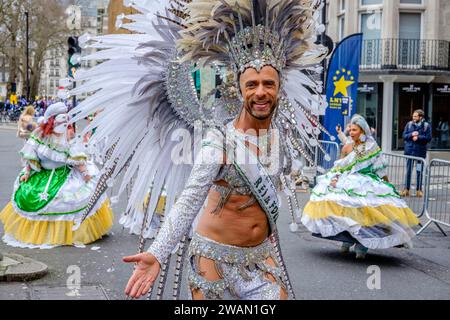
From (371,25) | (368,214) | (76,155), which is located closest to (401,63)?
(371,25)

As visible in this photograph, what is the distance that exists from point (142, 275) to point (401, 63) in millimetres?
22379

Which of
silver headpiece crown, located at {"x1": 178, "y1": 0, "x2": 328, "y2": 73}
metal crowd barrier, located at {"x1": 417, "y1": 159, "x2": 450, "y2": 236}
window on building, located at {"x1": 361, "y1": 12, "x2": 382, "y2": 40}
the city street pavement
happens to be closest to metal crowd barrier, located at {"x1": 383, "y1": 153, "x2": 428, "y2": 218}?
metal crowd barrier, located at {"x1": 417, "y1": 159, "x2": 450, "y2": 236}

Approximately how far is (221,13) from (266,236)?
112cm

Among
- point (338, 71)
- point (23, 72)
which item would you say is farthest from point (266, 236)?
point (23, 72)

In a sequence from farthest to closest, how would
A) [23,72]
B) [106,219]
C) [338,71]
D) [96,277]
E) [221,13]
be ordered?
1. [23,72]
2. [338,71]
3. [106,219]
4. [96,277]
5. [221,13]

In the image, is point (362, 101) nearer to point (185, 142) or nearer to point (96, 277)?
point (96, 277)

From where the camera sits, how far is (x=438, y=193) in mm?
10445

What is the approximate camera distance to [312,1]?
361 centimetres

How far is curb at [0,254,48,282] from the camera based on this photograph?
249 inches

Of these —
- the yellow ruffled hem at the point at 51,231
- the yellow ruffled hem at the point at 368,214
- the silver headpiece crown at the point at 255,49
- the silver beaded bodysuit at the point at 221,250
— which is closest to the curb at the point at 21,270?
the yellow ruffled hem at the point at 51,231

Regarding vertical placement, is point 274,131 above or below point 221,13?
below

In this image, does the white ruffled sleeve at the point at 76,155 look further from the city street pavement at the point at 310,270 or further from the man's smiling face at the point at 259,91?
the man's smiling face at the point at 259,91

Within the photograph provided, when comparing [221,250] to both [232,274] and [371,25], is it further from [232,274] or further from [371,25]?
[371,25]

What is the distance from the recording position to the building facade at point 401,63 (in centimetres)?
2362
